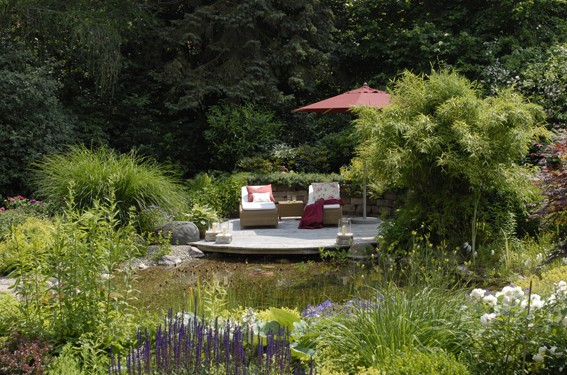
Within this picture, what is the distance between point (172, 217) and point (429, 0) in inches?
405

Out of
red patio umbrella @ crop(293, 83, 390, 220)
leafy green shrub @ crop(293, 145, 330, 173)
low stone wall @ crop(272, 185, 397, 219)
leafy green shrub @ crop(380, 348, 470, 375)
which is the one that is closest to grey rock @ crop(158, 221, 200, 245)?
low stone wall @ crop(272, 185, 397, 219)

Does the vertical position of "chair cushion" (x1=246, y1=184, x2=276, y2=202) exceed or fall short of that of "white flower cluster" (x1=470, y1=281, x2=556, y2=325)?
it exceeds it

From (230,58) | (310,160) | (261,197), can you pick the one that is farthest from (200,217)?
(230,58)

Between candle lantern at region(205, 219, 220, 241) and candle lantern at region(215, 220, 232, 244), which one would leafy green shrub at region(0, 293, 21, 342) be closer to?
candle lantern at region(215, 220, 232, 244)

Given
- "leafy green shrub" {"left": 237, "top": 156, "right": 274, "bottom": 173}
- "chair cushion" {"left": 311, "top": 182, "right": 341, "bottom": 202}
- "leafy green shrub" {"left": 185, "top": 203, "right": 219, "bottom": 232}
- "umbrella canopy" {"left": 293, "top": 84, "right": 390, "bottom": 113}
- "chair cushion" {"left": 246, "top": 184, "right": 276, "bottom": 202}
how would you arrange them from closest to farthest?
"leafy green shrub" {"left": 185, "top": 203, "right": 219, "bottom": 232}, "umbrella canopy" {"left": 293, "top": 84, "right": 390, "bottom": 113}, "chair cushion" {"left": 311, "top": 182, "right": 341, "bottom": 202}, "chair cushion" {"left": 246, "top": 184, "right": 276, "bottom": 202}, "leafy green shrub" {"left": 237, "top": 156, "right": 274, "bottom": 173}

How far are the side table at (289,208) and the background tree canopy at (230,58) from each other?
222 cm

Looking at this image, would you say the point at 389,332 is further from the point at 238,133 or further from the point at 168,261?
the point at 238,133

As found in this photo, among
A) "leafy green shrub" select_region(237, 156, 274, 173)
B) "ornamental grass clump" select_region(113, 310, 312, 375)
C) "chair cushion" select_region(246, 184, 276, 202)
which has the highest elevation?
"leafy green shrub" select_region(237, 156, 274, 173)

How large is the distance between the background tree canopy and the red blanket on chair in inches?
121

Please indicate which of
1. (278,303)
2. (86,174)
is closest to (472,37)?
(86,174)

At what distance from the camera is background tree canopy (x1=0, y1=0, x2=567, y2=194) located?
14125 millimetres

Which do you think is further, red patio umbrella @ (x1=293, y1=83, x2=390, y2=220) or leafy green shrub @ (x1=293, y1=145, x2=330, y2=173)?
leafy green shrub @ (x1=293, y1=145, x2=330, y2=173)

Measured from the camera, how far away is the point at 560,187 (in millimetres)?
5680

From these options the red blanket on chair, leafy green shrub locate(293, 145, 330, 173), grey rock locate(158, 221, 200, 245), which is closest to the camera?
grey rock locate(158, 221, 200, 245)
